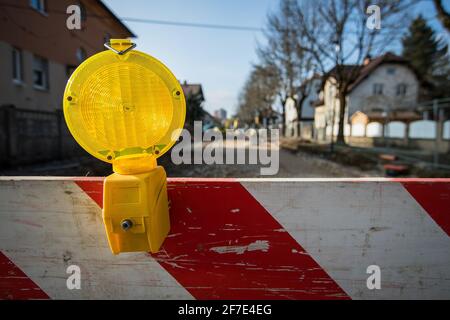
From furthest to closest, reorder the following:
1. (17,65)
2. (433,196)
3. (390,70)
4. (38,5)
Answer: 1. (390,70)
2. (38,5)
3. (17,65)
4. (433,196)

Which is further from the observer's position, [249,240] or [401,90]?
[401,90]

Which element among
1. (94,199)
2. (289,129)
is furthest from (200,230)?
(289,129)

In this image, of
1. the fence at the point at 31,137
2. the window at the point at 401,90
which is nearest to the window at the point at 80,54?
the fence at the point at 31,137

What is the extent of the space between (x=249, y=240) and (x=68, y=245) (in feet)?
2.41

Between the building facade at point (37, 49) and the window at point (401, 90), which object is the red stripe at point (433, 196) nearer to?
the building facade at point (37, 49)

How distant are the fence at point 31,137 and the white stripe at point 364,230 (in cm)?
1093

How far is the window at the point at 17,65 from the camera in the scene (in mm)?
12773

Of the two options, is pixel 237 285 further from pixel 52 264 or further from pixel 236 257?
pixel 52 264

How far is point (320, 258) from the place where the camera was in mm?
1217

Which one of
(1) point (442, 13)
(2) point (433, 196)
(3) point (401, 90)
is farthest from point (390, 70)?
(2) point (433, 196)

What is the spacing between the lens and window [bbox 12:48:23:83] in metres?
12.8

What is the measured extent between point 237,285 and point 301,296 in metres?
0.27

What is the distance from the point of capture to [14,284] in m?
1.25

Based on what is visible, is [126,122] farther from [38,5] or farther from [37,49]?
[38,5]
